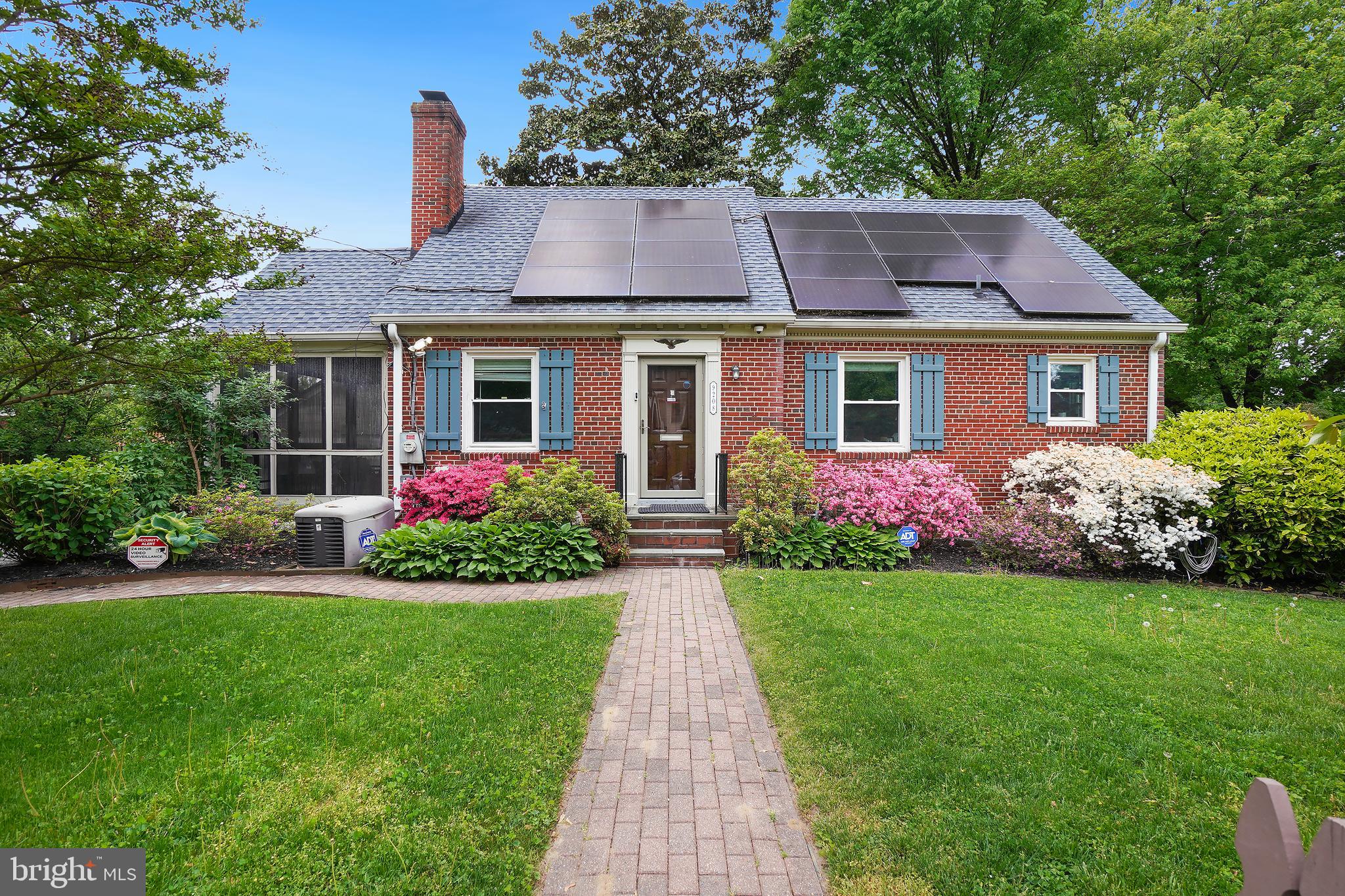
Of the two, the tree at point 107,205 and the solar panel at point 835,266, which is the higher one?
the solar panel at point 835,266

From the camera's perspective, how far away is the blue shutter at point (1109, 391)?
8.87 meters

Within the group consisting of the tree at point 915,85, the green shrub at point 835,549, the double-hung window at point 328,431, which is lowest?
the green shrub at point 835,549

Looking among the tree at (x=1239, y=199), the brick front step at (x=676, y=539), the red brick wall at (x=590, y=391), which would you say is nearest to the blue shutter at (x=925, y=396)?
the brick front step at (x=676, y=539)

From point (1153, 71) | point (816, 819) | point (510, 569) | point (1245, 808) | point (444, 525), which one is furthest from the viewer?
point (1153, 71)

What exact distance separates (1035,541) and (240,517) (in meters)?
9.88

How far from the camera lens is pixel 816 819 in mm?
2299

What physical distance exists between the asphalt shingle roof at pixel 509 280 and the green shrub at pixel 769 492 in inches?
78.4

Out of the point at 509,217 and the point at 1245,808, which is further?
the point at 509,217

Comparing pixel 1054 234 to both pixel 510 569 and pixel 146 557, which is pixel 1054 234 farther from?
pixel 146 557

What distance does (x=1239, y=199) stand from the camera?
12.5m

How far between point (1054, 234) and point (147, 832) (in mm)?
14086

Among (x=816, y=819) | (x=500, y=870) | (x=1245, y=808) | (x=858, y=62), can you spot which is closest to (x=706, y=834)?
(x=816, y=819)

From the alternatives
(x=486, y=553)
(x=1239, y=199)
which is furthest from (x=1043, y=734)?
(x=1239, y=199)

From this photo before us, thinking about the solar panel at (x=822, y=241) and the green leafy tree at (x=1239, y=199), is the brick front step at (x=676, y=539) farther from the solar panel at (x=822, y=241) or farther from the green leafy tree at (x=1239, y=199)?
the green leafy tree at (x=1239, y=199)
